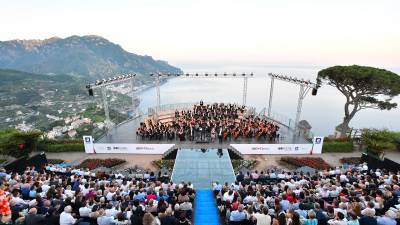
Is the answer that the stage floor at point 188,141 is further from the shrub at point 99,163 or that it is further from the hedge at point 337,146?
the shrub at point 99,163

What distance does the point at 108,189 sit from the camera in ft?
32.7

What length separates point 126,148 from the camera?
65.0 ft

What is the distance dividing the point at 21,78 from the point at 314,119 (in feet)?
320

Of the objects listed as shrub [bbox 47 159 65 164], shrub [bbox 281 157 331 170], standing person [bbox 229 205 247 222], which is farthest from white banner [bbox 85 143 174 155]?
standing person [bbox 229 205 247 222]

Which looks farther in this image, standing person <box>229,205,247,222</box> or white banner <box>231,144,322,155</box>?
white banner <box>231,144,322,155</box>

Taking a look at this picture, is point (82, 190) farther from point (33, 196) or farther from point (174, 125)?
point (174, 125)

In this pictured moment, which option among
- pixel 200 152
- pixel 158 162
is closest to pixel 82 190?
pixel 158 162

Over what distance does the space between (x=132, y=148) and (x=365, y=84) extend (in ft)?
67.3

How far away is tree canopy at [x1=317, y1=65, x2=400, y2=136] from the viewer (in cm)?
2228

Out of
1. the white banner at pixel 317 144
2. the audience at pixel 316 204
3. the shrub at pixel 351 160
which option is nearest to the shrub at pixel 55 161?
the audience at pixel 316 204

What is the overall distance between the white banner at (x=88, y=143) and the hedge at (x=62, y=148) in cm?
79

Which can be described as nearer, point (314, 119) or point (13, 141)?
point (13, 141)

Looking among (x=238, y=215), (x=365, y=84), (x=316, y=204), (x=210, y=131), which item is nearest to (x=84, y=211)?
(x=238, y=215)

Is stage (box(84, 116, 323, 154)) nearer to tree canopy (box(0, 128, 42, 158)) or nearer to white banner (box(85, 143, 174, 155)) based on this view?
white banner (box(85, 143, 174, 155))
